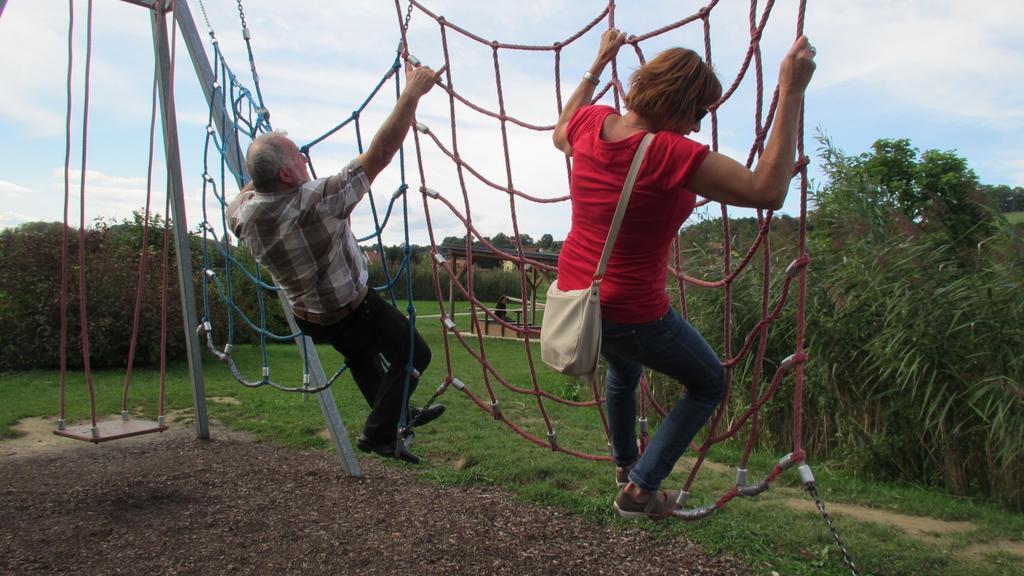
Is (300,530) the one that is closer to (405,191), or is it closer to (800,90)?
(405,191)

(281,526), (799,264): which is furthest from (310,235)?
(281,526)

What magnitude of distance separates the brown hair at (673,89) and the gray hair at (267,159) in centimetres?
121

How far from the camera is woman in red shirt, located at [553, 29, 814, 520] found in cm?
196

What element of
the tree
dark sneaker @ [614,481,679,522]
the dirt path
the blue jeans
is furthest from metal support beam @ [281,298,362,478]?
the tree

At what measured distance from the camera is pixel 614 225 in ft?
6.94

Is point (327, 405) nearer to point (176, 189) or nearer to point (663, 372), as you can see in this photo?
point (176, 189)

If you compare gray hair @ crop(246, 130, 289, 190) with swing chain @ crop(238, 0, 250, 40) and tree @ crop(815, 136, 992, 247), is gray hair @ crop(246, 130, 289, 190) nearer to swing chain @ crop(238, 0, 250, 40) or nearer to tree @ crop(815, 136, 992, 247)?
swing chain @ crop(238, 0, 250, 40)

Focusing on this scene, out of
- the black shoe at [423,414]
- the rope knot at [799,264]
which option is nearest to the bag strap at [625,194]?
the rope knot at [799,264]

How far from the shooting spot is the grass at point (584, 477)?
167 inches

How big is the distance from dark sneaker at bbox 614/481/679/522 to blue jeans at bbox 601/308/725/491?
0.05m

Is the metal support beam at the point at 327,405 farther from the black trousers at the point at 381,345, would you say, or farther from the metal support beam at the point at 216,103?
the black trousers at the point at 381,345

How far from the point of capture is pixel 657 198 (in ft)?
6.79

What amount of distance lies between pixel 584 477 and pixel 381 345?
2.78 metres

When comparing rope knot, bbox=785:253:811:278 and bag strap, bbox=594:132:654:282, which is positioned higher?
bag strap, bbox=594:132:654:282
